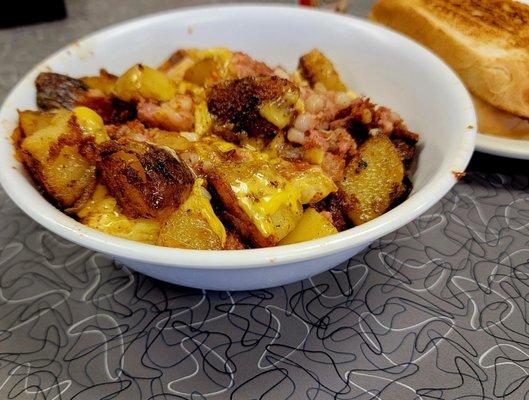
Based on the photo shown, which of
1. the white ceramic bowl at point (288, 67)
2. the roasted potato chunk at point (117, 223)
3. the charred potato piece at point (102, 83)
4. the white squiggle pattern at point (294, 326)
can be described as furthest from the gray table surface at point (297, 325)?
the charred potato piece at point (102, 83)

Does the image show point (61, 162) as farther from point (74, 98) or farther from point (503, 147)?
point (503, 147)

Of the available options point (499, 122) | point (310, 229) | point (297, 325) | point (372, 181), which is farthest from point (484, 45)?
point (297, 325)

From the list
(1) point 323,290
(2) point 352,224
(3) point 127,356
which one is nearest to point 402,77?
(2) point 352,224

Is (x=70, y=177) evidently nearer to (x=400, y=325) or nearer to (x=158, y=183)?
(x=158, y=183)

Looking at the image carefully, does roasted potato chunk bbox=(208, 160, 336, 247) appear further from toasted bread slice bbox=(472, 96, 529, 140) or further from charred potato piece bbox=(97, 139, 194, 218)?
toasted bread slice bbox=(472, 96, 529, 140)

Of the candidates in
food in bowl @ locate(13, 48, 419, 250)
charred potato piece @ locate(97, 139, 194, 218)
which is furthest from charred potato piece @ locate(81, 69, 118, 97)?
charred potato piece @ locate(97, 139, 194, 218)

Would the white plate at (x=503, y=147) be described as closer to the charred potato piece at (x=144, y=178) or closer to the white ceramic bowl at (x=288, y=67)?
the white ceramic bowl at (x=288, y=67)
